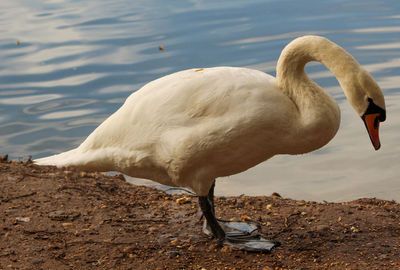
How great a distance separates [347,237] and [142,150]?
168 centimetres

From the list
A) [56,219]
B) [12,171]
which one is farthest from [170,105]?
[12,171]

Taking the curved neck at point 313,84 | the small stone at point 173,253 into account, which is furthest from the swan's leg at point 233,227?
the curved neck at point 313,84

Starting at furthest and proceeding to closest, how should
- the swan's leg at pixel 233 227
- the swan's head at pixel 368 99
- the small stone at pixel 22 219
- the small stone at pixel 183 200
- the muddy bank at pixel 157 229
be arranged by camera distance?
1. the small stone at pixel 183 200
2. the small stone at pixel 22 219
3. the swan's leg at pixel 233 227
4. the muddy bank at pixel 157 229
5. the swan's head at pixel 368 99

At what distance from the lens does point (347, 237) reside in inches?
189

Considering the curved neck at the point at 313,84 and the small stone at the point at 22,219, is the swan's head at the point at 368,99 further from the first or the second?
the small stone at the point at 22,219

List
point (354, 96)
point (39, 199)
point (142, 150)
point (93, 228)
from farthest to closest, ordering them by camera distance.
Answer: point (39, 199) → point (93, 228) → point (142, 150) → point (354, 96)

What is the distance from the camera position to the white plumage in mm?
3967

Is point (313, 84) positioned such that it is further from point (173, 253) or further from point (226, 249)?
point (173, 253)

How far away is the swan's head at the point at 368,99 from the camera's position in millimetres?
3902

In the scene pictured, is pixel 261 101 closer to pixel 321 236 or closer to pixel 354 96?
pixel 354 96

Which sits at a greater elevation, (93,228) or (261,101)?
(261,101)

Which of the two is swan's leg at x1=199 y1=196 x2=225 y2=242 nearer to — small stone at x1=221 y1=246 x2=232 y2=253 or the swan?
small stone at x1=221 y1=246 x2=232 y2=253

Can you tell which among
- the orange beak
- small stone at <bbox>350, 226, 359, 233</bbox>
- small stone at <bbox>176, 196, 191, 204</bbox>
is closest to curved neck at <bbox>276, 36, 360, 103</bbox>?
the orange beak

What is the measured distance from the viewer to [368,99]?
3.93 metres
